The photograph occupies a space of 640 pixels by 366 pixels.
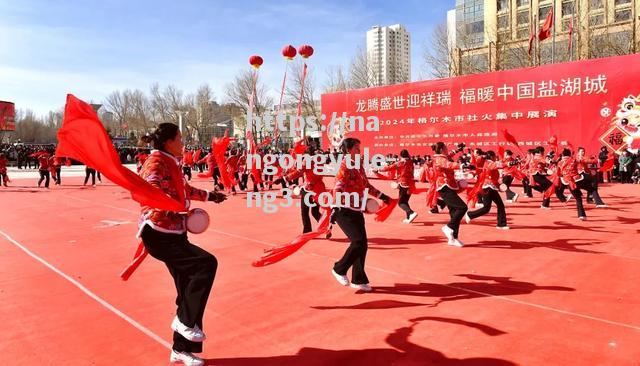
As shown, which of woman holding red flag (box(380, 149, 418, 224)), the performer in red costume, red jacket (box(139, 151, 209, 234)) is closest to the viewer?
red jacket (box(139, 151, 209, 234))

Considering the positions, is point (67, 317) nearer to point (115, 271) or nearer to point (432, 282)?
point (115, 271)

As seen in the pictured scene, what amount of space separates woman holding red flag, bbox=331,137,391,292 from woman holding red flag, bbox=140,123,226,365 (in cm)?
204

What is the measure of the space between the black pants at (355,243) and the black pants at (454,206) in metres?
2.60

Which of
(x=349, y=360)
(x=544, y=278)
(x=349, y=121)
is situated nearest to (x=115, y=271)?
(x=349, y=360)

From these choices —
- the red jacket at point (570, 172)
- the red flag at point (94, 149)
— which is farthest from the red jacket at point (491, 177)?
the red flag at point (94, 149)

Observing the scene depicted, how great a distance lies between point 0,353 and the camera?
3.63 metres

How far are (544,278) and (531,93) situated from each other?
13.8 metres

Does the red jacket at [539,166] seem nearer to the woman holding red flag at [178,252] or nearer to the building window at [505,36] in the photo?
the woman holding red flag at [178,252]

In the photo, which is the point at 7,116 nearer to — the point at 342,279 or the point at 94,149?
the point at 342,279

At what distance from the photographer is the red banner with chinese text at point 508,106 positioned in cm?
1577

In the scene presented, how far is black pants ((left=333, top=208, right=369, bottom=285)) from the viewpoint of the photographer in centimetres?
496

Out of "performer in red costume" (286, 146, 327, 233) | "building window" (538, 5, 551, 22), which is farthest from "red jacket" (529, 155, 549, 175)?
"building window" (538, 5, 551, 22)

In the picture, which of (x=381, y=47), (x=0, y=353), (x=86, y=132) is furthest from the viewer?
(x=381, y=47)

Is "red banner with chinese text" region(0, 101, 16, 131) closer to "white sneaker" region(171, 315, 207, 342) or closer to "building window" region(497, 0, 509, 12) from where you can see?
"building window" region(497, 0, 509, 12)
